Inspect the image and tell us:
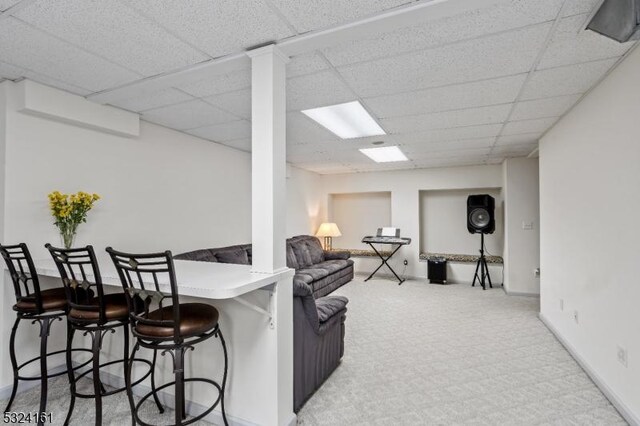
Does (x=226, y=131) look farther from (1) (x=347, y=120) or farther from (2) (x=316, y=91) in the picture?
(2) (x=316, y=91)

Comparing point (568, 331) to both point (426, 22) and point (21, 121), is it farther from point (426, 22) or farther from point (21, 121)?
point (21, 121)

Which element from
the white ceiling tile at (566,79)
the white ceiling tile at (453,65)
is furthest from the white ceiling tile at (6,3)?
the white ceiling tile at (566,79)

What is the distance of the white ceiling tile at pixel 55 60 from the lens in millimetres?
1785

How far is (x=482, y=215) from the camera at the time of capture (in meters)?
5.73

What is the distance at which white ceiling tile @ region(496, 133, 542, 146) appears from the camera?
385cm

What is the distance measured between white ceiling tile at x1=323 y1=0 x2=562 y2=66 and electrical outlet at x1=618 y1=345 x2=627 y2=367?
2131mm

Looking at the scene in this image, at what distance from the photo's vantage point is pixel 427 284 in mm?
5980

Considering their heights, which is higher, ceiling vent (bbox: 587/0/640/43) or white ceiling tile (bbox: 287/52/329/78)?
white ceiling tile (bbox: 287/52/329/78)

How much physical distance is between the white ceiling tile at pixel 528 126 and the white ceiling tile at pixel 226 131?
2.92 metres

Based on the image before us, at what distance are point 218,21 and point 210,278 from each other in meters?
1.37

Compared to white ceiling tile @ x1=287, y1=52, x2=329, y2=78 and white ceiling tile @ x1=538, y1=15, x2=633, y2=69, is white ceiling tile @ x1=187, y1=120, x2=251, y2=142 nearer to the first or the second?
white ceiling tile @ x1=287, y1=52, x2=329, y2=78

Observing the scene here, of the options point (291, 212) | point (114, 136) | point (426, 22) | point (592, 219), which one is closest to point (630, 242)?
point (592, 219)

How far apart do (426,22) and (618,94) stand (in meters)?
1.54

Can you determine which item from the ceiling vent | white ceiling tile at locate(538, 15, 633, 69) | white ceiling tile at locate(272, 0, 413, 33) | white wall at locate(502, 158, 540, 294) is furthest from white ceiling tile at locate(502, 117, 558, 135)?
white ceiling tile at locate(272, 0, 413, 33)
